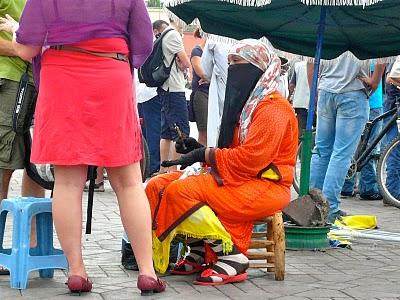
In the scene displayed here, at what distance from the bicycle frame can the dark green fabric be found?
6.39 feet

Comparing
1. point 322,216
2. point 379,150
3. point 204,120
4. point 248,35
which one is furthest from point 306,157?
point 204,120

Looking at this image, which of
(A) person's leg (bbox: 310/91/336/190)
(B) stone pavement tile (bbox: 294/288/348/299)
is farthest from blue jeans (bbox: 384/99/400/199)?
(B) stone pavement tile (bbox: 294/288/348/299)

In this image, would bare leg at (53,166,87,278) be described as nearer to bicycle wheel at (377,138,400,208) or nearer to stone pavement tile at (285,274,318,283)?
stone pavement tile at (285,274,318,283)

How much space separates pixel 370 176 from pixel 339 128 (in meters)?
2.22

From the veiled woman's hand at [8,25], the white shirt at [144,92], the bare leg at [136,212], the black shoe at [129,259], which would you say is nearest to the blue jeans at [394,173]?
the white shirt at [144,92]

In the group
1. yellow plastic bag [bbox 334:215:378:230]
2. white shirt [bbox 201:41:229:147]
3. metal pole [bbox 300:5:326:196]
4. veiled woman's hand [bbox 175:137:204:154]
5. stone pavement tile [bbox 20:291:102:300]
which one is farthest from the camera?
white shirt [bbox 201:41:229:147]

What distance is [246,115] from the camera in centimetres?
571

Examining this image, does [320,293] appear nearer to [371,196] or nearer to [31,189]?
[31,189]

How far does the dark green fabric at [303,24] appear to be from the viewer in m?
7.04

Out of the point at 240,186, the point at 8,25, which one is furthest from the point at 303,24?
the point at 8,25

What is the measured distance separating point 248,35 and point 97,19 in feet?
9.04

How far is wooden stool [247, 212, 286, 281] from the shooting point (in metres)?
5.61

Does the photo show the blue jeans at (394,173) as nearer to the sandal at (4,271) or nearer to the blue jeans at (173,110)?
the blue jeans at (173,110)

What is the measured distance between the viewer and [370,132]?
990 centimetres
